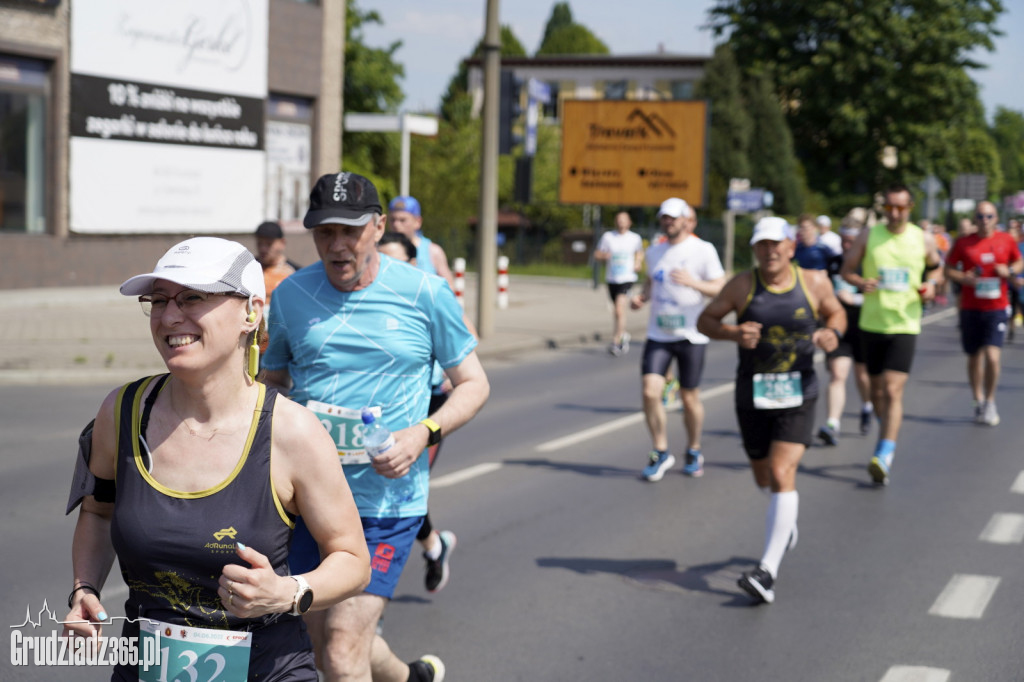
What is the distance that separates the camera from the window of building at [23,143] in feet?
69.4

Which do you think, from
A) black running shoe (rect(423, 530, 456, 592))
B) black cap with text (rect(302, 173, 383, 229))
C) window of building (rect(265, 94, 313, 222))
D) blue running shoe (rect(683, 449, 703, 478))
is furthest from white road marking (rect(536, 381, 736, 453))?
window of building (rect(265, 94, 313, 222))

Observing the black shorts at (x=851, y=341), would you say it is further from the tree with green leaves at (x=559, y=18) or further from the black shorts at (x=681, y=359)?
the tree with green leaves at (x=559, y=18)

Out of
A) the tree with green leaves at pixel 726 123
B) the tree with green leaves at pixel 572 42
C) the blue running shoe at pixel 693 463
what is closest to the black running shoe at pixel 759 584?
the blue running shoe at pixel 693 463

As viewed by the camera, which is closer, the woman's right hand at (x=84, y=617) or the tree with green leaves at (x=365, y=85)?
the woman's right hand at (x=84, y=617)

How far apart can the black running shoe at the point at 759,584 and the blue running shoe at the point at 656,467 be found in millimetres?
3089

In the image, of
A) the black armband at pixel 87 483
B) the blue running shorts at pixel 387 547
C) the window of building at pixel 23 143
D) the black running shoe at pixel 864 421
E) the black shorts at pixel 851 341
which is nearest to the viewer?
the black armband at pixel 87 483

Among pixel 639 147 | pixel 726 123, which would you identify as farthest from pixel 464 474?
pixel 726 123

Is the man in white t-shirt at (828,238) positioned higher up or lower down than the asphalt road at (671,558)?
higher up

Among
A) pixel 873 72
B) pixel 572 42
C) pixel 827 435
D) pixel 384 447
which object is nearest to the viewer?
pixel 384 447

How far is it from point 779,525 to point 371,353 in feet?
9.54

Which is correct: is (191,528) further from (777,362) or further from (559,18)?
(559,18)

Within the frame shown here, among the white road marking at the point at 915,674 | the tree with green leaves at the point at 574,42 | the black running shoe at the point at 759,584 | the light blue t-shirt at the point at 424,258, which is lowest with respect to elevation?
the white road marking at the point at 915,674

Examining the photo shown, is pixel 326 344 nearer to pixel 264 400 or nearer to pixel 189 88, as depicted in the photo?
pixel 264 400

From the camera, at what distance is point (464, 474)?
9250 mm
